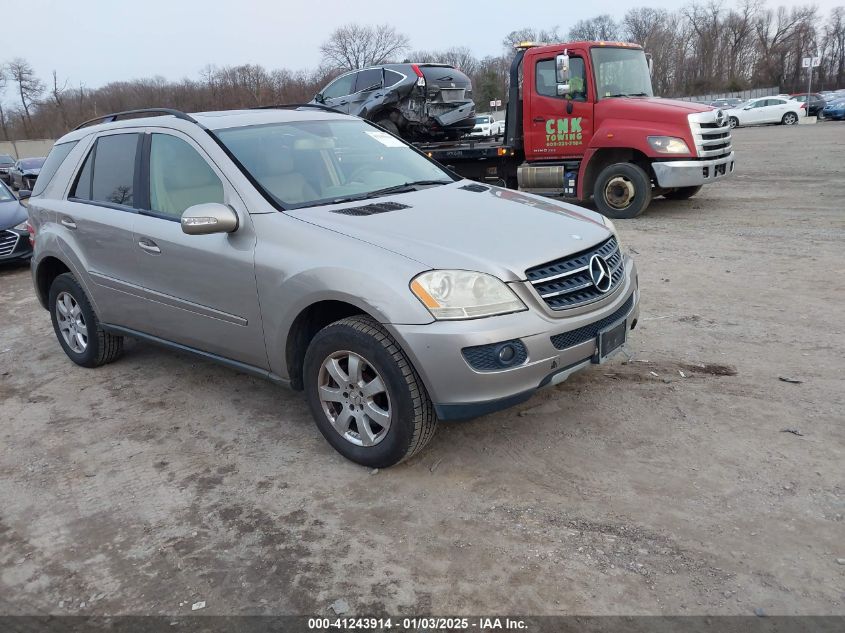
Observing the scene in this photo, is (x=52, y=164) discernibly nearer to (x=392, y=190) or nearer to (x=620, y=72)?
(x=392, y=190)

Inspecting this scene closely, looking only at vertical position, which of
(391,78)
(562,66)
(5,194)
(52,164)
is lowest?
(5,194)

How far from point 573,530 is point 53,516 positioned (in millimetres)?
2489

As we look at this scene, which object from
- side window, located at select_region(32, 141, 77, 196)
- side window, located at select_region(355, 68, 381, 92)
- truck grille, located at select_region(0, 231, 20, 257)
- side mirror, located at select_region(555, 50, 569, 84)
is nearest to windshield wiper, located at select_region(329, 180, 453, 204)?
side window, located at select_region(32, 141, 77, 196)

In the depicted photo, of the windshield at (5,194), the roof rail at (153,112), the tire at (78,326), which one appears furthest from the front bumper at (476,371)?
the windshield at (5,194)

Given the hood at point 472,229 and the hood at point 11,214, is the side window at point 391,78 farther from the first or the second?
Answer: the hood at point 472,229

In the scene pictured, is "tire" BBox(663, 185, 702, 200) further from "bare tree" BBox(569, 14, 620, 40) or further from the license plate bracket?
"bare tree" BBox(569, 14, 620, 40)

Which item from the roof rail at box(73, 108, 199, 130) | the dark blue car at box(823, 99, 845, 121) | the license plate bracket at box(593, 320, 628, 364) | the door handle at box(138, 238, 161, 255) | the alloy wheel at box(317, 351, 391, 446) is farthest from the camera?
the dark blue car at box(823, 99, 845, 121)

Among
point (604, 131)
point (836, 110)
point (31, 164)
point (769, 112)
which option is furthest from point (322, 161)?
A: point (836, 110)

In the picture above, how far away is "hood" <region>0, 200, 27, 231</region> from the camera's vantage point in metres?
10.0

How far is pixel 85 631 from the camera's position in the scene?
259 centimetres

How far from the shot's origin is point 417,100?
1337 centimetres

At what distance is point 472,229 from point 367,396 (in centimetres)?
101

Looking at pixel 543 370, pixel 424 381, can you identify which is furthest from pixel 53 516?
pixel 543 370

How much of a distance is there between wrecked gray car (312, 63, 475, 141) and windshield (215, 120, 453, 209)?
8747 mm
